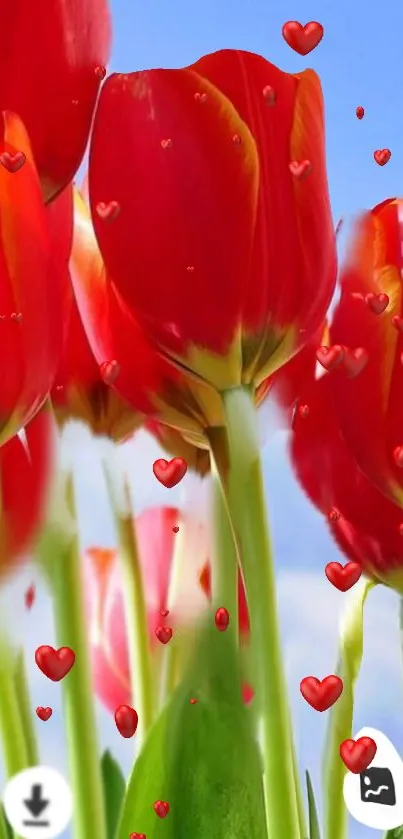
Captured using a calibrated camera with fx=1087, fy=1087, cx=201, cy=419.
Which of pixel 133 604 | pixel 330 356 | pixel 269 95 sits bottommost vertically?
pixel 133 604

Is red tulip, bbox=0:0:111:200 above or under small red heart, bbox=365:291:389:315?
above

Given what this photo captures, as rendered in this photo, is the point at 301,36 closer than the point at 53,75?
No

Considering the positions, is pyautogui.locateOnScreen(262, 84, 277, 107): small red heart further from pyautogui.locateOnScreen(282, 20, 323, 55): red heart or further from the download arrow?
the download arrow

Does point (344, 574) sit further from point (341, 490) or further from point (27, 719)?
point (27, 719)

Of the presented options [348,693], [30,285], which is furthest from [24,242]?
[348,693]

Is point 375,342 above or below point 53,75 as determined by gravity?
below

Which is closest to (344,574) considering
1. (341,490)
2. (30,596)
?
(341,490)

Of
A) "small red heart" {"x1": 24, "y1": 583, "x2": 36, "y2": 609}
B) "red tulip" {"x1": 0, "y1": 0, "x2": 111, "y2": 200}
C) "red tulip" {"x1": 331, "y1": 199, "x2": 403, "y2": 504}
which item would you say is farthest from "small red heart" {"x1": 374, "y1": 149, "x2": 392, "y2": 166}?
"small red heart" {"x1": 24, "y1": 583, "x2": 36, "y2": 609}

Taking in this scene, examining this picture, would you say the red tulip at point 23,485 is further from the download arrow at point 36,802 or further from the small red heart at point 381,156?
the small red heart at point 381,156
